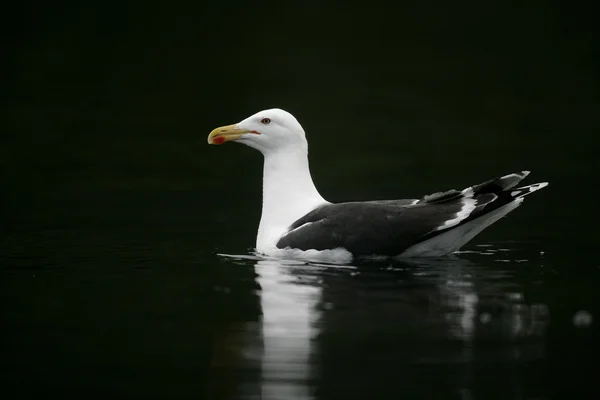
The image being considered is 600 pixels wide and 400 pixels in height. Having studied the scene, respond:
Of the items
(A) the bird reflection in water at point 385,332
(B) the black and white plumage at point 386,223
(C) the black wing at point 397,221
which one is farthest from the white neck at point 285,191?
(A) the bird reflection in water at point 385,332

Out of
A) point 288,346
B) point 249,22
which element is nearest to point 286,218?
point 288,346

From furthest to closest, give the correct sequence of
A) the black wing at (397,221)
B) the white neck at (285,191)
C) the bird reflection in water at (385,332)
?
the white neck at (285,191)
the black wing at (397,221)
the bird reflection in water at (385,332)

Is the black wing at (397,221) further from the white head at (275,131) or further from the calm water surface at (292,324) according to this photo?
the white head at (275,131)

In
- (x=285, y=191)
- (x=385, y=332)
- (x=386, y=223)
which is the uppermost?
(x=285, y=191)

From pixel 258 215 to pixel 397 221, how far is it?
3820 mm

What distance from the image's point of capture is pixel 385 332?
33.1ft

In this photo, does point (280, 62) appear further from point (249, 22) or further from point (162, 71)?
point (249, 22)

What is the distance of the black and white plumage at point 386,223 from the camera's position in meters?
12.7

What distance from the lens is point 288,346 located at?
386 inches

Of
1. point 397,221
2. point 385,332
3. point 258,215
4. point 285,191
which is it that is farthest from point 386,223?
point 258,215

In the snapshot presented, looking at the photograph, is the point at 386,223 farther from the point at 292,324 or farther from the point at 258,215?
the point at 258,215

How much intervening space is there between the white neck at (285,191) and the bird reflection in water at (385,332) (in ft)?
2.92

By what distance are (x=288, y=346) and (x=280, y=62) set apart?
76.6 ft

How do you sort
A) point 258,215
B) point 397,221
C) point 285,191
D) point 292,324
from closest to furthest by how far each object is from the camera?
1. point 292,324
2. point 397,221
3. point 285,191
4. point 258,215
